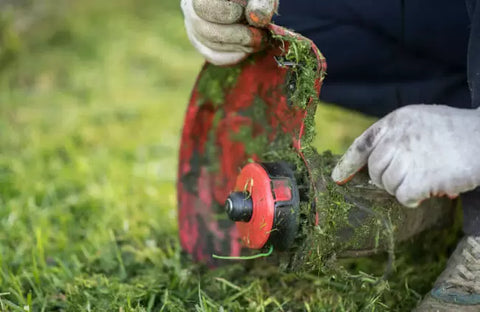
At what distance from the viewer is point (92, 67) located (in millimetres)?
3312

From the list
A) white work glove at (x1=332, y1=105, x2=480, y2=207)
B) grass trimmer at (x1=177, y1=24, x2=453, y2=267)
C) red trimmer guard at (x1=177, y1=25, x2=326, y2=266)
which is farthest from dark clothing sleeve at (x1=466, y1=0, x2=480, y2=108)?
red trimmer guard at (x1=177, y1=25, x2=326, y2=266)

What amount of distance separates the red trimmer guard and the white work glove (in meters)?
0.31

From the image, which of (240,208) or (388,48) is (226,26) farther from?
(388,48)

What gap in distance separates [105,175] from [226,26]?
40.4 inches

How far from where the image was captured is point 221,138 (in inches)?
57.9

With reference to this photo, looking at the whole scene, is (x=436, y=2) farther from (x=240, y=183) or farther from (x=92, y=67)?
(x=92, y=67)

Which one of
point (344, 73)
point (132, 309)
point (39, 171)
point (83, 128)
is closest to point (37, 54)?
point (83, 128)

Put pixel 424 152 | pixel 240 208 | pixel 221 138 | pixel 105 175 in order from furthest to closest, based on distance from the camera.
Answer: pixel 105 175 → pixel 221 138 → pixel 240 208 → pixel 424 152

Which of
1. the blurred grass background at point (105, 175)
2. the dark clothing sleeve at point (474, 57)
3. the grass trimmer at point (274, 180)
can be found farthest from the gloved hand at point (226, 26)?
the blurred grass background at point (105, 175)

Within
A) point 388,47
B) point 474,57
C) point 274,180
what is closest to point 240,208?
point 274,180

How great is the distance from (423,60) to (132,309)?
1.00 meters

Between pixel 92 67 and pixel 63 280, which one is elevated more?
pixel 63 280

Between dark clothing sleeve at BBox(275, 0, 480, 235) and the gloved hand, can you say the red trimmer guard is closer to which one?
the gloved hand

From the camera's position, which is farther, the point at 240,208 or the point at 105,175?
the point at 105,175
